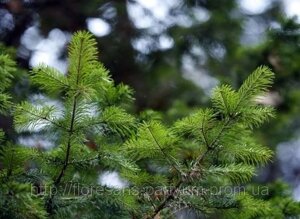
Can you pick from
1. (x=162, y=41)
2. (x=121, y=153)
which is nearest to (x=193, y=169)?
(x=121, y=153)

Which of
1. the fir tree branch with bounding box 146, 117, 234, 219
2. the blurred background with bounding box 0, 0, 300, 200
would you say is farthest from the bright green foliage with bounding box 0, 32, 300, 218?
the blurred background with bounding box 0, 0, 300, 200

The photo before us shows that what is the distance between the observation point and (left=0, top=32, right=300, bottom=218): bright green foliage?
1.37m

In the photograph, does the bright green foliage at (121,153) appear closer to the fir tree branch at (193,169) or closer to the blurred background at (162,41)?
the fir tree branch at (193,169)

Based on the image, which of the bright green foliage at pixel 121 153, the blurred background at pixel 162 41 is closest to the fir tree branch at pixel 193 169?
the bright green foliage at pixel 121 153

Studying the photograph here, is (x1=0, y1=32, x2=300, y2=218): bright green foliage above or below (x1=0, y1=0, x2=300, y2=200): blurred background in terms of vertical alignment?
below

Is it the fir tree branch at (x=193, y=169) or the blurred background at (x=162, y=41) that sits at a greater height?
the blurred background at (x=162, y=41)

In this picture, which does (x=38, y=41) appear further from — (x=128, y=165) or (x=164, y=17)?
(x=128, y=165)

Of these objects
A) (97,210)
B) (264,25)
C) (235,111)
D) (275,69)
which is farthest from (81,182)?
(264,25)

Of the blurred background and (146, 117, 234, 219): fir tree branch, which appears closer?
(146, 117, 234, 219): fir tree branch

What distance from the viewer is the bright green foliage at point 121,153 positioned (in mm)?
1370

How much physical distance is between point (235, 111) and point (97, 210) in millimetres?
511

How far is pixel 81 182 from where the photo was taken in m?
1.58

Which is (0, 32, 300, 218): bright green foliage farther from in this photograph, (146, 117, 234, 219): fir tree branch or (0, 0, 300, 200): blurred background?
Result: (0, 0, 300, 200): blurred background

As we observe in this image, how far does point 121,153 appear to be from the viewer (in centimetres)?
152
